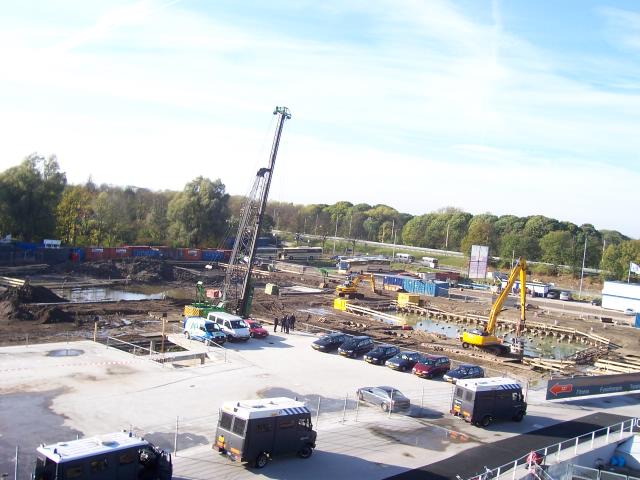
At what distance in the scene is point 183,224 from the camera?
287 ft

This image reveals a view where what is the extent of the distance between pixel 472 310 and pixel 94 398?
4429 cm

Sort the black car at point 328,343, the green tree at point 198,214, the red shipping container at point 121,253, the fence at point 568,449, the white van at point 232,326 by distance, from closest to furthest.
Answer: the fence at point 568,449, the white van at point 232,326, the black car at point 328,343, the red shipping container at point 121,253, the green tree at point 198,214

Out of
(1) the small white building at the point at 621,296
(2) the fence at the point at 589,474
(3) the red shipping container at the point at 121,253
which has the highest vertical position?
(1) the small white building at the point at 621,296

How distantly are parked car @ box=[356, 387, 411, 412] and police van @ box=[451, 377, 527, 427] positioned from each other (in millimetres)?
1765

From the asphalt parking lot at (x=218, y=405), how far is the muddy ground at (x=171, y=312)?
6172 mm

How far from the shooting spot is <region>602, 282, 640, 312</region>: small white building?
6078 centimetres

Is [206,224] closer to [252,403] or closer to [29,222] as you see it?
[29,222]

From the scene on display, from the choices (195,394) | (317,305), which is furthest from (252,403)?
(317,305)

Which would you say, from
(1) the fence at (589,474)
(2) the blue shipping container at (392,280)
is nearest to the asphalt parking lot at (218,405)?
(1) the fence at (589,474)

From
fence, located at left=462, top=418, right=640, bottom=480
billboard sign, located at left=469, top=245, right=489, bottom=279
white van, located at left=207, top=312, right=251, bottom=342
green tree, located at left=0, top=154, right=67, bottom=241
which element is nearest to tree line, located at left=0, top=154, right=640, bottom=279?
green tree, located at left=0, top=154, right=67, bottom=241

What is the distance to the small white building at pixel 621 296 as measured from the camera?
60781mm

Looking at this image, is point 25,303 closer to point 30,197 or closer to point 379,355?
point 379,355

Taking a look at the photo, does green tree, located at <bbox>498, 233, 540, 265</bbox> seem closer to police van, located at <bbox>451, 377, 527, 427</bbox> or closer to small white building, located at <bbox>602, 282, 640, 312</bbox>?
small white building, located at <bbox>602, 282, 640, 312</bbox>

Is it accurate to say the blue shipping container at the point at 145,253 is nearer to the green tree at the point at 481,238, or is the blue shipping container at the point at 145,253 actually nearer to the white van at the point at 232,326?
the white van at the point at 232,326
